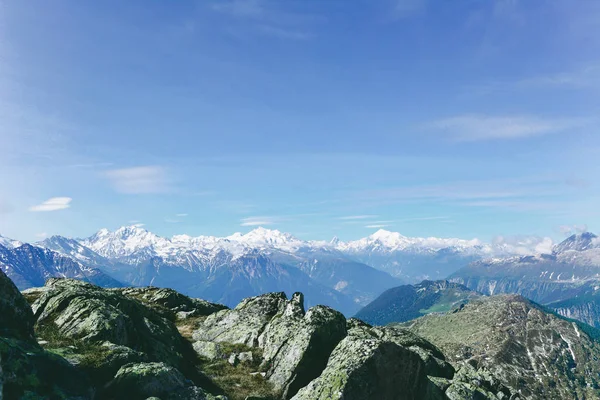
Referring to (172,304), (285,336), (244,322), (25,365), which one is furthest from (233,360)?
(172,304)

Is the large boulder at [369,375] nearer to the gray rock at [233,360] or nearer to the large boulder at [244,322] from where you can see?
the gray rock at [233,360]

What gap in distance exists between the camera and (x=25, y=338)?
22984mm

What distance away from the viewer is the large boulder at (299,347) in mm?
30953

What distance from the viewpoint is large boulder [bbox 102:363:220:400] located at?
72.5ft

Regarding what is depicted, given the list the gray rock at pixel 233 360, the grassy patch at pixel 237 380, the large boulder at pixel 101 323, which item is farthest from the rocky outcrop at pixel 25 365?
the gray rock at pixel 233 360

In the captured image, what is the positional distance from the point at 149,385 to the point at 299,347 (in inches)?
546

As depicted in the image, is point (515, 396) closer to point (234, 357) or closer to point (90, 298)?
point (234, 357)

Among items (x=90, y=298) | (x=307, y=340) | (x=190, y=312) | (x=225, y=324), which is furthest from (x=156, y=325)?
(x=190, y=312)

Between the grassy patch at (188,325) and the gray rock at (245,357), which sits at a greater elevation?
the gray rock at (245,357)

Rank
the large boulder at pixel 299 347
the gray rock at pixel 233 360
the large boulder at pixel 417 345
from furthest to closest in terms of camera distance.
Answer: the large boulder at pixel 417 345, the gray rock at pixel 233 360, the large boulder at pixel 299 347

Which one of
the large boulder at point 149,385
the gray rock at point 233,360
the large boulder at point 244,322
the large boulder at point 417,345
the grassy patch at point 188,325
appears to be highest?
the large boulder at point 149,385

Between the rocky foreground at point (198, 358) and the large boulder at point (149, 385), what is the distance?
0.19 ft

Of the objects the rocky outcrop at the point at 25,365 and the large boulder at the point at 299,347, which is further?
the large boulder at the point at 299,347

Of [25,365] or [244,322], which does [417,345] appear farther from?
[25,365]
